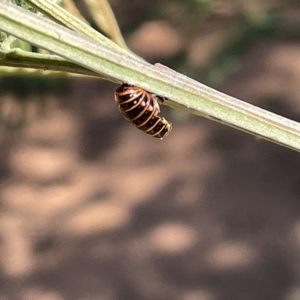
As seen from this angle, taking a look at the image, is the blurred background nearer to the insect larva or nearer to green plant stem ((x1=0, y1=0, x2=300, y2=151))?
the insect larva

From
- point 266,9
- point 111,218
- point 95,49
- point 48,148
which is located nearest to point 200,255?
point 111,218

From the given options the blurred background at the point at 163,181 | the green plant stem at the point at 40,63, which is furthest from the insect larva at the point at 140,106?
the blurred background at the point at 163,181

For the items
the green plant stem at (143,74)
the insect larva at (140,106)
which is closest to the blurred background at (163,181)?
the insect larva at (140,106)

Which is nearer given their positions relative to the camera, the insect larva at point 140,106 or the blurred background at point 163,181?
the insect larva at point 140,106

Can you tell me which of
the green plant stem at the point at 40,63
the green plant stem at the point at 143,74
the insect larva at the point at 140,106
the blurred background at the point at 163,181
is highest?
the blurred background at the point at 163,181

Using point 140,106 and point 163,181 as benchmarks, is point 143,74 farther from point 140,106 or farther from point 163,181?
point 163,181

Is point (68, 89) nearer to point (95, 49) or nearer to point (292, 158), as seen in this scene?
point (292, 158)

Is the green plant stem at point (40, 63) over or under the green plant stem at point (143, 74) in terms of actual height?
over

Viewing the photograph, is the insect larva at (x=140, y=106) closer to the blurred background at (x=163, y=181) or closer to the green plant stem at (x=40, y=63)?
the green plant stem at (x=40, y=63)
